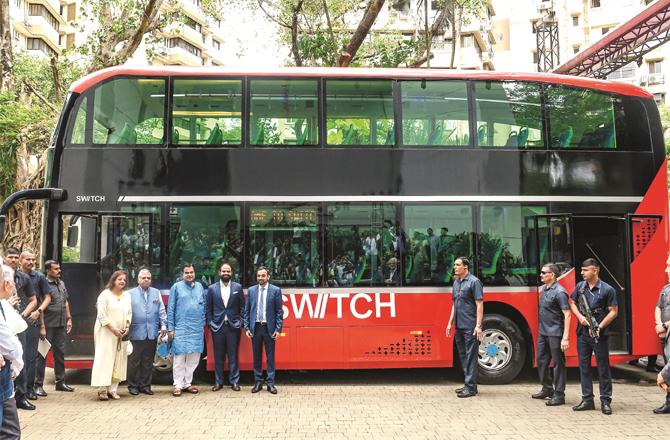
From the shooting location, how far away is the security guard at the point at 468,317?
7.68m

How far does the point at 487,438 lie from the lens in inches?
230

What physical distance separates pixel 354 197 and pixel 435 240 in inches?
51.0

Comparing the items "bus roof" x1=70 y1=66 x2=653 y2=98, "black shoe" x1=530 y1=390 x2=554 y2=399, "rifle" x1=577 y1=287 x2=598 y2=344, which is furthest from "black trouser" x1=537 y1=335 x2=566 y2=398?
"bus roof" x1=70 y1=66 x2=653 y2=98

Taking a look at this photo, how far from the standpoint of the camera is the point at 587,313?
698 centimetres

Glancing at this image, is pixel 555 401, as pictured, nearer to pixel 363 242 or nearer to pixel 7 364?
pixel 363 242

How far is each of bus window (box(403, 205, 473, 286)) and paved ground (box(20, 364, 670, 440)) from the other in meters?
1.60

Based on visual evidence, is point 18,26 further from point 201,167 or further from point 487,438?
point 487,438

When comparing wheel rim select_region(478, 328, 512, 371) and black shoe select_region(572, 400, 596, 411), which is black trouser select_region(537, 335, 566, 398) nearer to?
black shoe select_region(572, 400, 596, 411)

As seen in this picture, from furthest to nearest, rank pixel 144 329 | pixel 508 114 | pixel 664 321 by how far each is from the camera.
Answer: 1. pixel 508 114
2. pixel 144 329
3. pixel 664 321

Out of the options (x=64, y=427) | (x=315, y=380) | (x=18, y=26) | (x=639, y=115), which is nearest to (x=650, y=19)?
(x=639, y=115)

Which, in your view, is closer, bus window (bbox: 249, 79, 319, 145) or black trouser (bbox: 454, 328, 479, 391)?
black trouser (bbox: 454, 328, 479, 391)

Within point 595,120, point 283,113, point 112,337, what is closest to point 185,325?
point 112,337

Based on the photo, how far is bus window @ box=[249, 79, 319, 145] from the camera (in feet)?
27.8

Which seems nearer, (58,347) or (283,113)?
(58,347)
